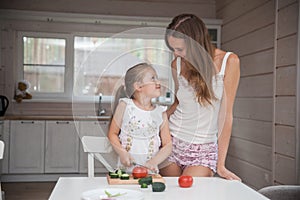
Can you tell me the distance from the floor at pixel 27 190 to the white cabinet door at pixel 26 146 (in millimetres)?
192

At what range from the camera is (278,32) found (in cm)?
351

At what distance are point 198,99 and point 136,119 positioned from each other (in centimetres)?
29

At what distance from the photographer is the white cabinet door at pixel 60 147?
4895mm

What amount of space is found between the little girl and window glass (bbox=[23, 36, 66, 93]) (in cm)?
402

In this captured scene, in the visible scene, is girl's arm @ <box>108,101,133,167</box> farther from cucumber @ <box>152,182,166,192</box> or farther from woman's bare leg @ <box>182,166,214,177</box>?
woman's bare leg @ <box>182,166,214,177</box>

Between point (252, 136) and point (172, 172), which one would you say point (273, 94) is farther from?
point (172, 172)

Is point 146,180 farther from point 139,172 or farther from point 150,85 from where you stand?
point 150,85

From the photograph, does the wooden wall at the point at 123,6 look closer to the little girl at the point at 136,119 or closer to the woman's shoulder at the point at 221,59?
the woman's shoulder at the point at 221,59

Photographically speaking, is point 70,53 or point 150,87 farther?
point 70,53

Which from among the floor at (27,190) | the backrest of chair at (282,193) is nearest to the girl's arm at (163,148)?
the backrest of chair at (282,193)

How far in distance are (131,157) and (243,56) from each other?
325 cm

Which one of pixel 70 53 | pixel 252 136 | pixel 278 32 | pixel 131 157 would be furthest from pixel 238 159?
pixel 131 157

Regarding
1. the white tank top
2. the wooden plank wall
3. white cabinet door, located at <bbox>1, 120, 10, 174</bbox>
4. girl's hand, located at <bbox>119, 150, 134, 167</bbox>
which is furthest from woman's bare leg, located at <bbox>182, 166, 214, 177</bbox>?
white cabinet door, located at <bbox>1, 120, 10, 174</bbox>

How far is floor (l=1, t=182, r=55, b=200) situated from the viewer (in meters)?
4.11
